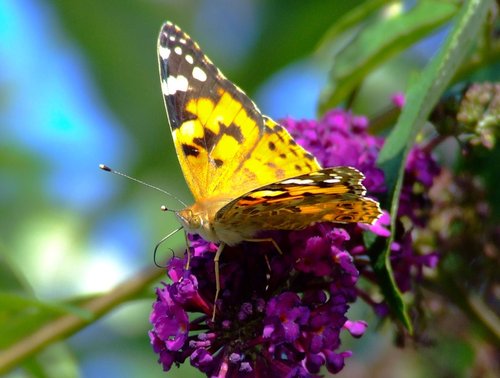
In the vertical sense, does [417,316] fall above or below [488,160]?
below

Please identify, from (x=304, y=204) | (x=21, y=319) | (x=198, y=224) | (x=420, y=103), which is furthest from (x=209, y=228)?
(x=21, y=319)

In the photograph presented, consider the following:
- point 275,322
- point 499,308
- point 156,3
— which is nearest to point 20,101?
point 156,3

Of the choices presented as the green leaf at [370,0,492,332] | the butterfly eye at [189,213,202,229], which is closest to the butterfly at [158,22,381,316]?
the butterfly eye at [189,213,202,229]

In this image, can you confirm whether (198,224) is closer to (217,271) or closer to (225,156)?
(217,271)

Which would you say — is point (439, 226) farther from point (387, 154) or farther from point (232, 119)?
point (232, 119)

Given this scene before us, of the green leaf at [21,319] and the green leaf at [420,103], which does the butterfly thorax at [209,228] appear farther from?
the green leaf at [21,319]

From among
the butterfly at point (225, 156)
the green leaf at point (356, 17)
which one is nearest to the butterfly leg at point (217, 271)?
the butterfly at point (225, 156)
